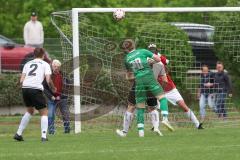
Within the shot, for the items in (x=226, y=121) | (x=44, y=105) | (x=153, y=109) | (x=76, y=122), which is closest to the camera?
(x=44, y=105)

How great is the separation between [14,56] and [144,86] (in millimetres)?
9179

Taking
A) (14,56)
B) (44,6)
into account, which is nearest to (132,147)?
(14,56)

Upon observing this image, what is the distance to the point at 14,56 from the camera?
26.7 metres

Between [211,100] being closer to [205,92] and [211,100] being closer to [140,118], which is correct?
[205,92]

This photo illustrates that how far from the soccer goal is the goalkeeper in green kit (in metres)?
2.88

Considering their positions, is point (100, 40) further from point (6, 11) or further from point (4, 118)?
point (6, 11)

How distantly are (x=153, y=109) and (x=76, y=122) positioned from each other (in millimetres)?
2477

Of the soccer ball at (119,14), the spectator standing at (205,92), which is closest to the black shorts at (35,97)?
the soccer ball at (119,14)

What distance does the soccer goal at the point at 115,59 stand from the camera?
2125 centimetres

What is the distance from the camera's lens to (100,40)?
22.1 metres

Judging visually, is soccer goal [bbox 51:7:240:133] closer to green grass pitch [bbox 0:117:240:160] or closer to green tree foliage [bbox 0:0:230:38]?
green grass pitch [bbox 0:117:240:160]

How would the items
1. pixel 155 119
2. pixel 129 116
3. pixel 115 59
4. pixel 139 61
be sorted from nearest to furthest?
pixel 139 61
pixel 129 116
pixel 155 119
pixel 115 59

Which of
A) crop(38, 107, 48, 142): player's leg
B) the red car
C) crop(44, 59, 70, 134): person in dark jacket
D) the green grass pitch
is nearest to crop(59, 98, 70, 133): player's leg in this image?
crop(44, 59, 70, 134): person in dark jacket

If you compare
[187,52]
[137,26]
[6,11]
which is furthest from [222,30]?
[6,11]
